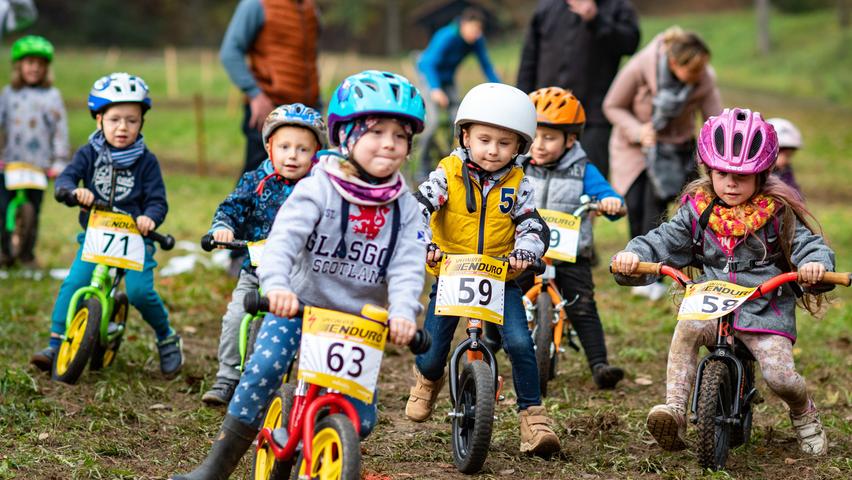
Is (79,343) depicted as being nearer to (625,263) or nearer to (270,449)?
(270,449)

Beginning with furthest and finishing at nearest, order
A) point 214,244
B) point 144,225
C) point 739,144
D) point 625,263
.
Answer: point 144,225 → point 214,244 → point 739,144 → point 625,263

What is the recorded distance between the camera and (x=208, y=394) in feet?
20.8

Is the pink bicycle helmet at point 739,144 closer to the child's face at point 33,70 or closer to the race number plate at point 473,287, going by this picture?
the race number plate at point 473,287

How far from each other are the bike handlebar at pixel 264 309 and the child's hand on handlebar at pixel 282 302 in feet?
0.08

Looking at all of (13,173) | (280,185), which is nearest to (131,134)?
(280,185)

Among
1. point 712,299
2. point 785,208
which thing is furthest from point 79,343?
point 785,208

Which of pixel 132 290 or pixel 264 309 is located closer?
pixel 264 309

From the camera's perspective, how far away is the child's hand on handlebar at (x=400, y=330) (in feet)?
13.6

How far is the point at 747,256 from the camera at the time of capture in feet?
17.9

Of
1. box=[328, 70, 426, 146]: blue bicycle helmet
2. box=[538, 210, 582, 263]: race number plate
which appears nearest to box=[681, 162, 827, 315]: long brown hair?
box=[538, 210, 582, 263]: race number plate

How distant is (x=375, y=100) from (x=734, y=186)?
2012 millimetres

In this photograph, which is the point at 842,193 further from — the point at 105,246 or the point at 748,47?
the point at 748,47

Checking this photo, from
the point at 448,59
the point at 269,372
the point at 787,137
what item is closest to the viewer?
the point at 269,372

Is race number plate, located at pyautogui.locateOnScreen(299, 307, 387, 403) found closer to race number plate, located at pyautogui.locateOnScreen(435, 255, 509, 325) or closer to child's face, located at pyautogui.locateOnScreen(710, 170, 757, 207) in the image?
race number plate, located at pyautogui.locateOnScreen(435, 255, 509, 325)
